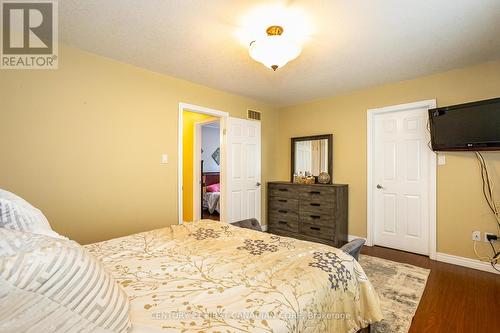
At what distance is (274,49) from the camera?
197cm

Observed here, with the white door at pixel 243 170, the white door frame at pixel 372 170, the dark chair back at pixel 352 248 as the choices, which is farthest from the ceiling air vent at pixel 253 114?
the dark chair back at pixel 352 248

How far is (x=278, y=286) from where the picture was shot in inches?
41.6

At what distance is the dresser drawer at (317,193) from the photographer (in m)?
3.49

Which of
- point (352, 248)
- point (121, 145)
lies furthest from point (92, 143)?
point (352, 248)

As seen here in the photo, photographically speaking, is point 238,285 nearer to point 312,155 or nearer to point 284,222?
point 284,222

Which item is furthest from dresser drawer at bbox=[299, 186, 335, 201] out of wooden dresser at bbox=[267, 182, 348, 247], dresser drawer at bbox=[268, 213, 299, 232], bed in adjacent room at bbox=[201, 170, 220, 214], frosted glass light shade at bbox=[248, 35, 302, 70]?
bed in adjacent room at bbox=[201, 170, 220, 214]

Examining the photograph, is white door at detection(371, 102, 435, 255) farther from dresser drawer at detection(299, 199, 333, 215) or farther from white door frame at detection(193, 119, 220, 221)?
white door frame at detection(193, 119, 220, 221)

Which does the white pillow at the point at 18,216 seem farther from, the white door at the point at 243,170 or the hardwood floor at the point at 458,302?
the white door at the point at 243,170

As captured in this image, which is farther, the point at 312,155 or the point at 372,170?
the point at 312,155

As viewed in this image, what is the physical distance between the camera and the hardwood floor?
1.73 metres

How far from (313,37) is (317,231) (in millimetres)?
2657

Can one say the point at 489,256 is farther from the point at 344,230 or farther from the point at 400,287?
the point at 344,230

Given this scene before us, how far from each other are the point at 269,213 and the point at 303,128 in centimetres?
168

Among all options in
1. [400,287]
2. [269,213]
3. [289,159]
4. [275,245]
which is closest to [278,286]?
[275,245]
